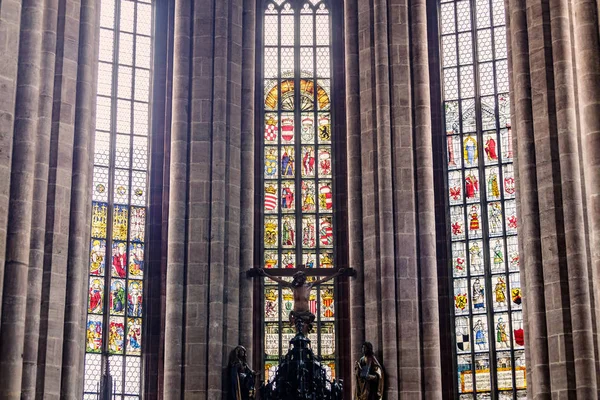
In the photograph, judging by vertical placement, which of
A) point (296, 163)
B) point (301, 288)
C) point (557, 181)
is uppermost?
point (296, 163)

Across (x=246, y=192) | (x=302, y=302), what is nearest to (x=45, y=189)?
(x=246, y=192)

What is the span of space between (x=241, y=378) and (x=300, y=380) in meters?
1.51

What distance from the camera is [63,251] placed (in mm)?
27156

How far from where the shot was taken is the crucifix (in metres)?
28.4

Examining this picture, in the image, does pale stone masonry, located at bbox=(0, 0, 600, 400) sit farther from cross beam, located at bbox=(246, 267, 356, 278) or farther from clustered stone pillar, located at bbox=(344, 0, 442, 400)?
cross beam, located at bbox=(246, 267, 356, 278)

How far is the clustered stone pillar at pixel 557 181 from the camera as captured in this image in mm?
25516

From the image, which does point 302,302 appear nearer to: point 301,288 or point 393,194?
point 301,288

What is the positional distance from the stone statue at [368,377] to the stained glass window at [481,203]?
7.52 ft

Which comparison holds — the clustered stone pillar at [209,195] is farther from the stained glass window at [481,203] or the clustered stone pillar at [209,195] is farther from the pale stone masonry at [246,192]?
the stained glass window at [481,203]

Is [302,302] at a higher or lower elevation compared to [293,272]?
lower

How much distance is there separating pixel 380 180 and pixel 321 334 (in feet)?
12.3

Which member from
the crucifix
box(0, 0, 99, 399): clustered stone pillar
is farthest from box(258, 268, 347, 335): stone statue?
box(0, 0, 99, 399): clustered stone pillar

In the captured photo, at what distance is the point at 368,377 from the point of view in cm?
2830

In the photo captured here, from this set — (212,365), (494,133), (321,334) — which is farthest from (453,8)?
(212,365)
